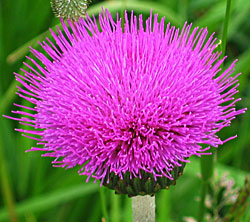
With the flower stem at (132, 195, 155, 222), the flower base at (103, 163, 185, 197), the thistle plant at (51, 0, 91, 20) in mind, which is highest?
the thistle plant at (51, 0, 91, 20)

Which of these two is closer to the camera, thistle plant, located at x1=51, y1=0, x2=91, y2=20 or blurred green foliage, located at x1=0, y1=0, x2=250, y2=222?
thistle plant, located at x1=51, y1=0, x2=91, y2=20

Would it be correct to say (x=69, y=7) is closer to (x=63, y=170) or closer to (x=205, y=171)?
(x=205, y=171)

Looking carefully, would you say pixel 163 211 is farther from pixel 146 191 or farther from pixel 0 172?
pixel 0 172

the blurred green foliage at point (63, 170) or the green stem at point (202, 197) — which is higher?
the blurred green foliage at point (63, 170)

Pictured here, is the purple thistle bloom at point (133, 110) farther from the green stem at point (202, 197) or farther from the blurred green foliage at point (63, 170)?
the blurred green foliage at point (63, 170)

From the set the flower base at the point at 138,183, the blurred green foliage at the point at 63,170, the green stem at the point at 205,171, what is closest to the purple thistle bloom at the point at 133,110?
the flower base at the point at 138,183

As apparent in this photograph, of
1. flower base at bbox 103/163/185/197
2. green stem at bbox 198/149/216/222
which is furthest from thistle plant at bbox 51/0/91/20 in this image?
green stem at bbox 198/149/216/222

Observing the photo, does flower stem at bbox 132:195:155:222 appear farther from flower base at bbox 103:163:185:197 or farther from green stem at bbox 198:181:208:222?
green stem at bbox 198:181:208:222
